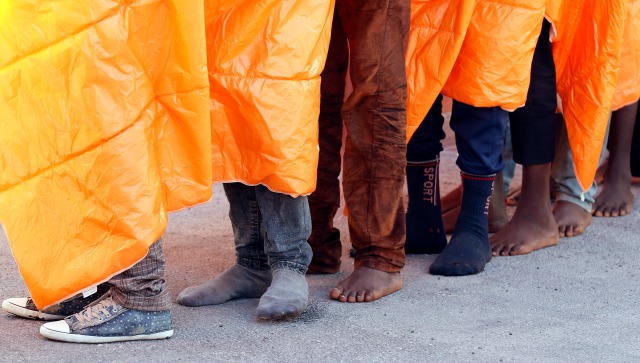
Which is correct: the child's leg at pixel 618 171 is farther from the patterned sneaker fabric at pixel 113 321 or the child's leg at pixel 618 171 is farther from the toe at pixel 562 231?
the patterned sneaker fabric at pixel 113 321

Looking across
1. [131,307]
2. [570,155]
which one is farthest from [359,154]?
[570,155]

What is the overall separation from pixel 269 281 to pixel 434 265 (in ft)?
2.00

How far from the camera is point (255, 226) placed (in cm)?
298

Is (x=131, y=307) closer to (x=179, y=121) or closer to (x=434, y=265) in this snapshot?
(x=179, y=121)

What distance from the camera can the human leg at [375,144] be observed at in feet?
9.64

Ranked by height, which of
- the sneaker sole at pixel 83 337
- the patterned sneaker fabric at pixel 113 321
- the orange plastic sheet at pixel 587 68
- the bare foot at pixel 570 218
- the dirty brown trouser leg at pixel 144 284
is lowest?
the bare foot at pixel 570 218

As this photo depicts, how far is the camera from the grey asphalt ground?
2.56 meters

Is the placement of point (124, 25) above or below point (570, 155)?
above

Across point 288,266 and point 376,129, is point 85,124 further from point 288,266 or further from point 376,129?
point 376,129

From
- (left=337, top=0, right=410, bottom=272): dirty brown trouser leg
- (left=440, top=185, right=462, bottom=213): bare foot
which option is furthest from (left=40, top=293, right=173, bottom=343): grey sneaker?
(left=440, top=185, right=462, bottom=213): bare foot

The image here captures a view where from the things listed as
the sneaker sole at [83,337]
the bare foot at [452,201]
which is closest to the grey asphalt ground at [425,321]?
the sneaker sole at [83,337]

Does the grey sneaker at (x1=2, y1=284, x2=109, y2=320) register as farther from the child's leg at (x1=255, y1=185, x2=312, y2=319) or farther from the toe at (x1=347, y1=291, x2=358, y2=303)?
the toe at (x1=347, y1=291, x2=358, y2=303)

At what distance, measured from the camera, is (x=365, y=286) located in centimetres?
304

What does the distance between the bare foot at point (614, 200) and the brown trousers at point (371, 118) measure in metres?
1.38
